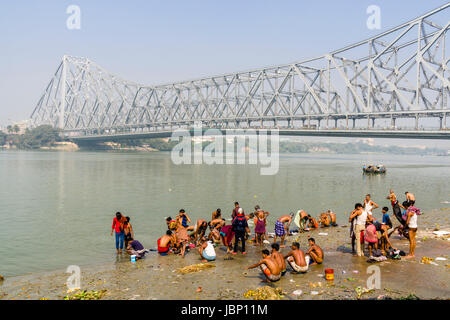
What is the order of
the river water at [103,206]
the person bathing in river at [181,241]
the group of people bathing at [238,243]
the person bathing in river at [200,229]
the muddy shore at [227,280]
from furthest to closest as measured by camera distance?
the person bathing in river at [200,229]
the river water at [103,206]
the person bathing in river at [181,241]
the group of people bathing at [238,243]
the muddy shore at [227,280]

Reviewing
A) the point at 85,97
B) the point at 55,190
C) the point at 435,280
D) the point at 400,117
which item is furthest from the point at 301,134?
the point at 85,97

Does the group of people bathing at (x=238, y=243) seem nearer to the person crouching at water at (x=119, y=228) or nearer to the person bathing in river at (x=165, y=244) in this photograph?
the person bathing in river at (x=165, y=244)

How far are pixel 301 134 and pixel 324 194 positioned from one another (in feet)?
188

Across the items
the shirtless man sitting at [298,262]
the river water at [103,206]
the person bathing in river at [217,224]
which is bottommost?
the river water at [103,206]

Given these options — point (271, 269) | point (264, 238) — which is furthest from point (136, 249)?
point (271, 269)

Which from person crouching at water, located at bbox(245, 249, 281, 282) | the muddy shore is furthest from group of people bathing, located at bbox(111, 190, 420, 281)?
the muddy shore

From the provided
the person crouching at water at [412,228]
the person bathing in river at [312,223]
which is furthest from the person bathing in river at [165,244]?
the person crouching at water at [412,228]

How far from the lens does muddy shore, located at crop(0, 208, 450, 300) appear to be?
9.71m

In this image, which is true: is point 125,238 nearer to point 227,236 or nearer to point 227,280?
point 227,236

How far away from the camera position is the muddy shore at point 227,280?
971cm

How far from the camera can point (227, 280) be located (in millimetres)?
10875

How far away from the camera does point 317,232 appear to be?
18141 millimetres
